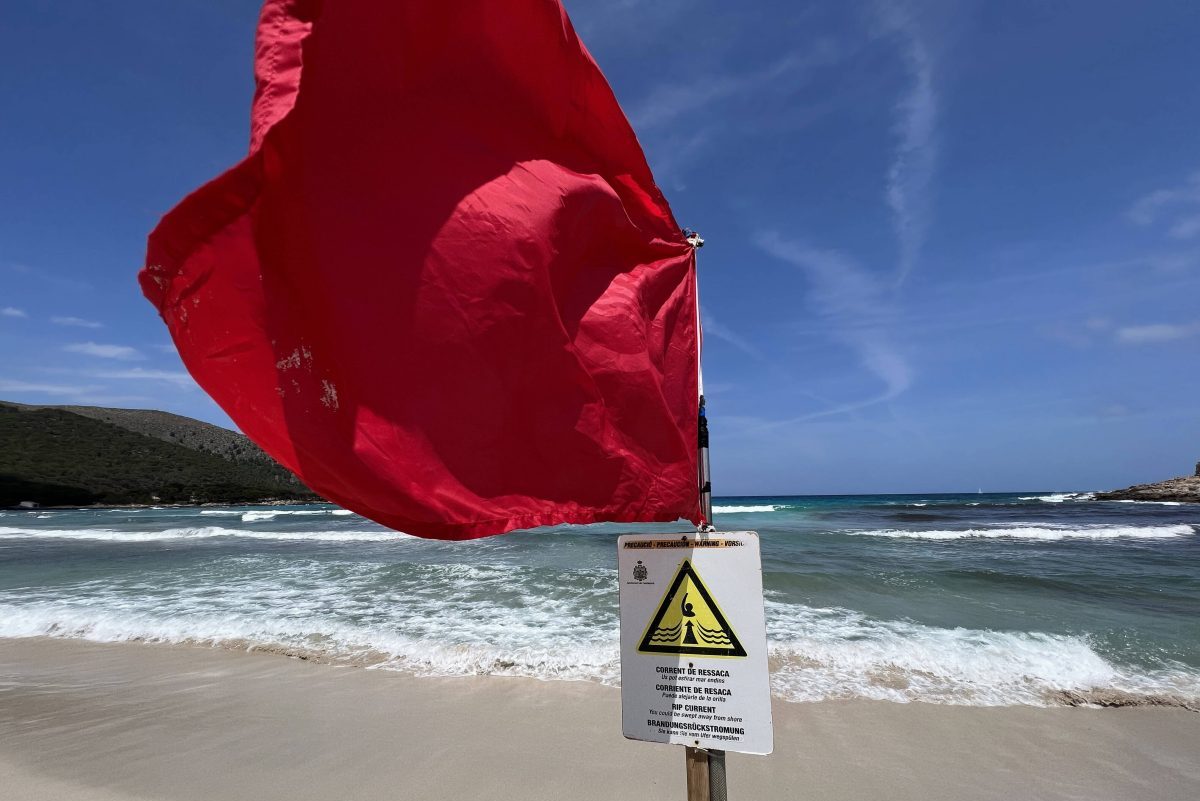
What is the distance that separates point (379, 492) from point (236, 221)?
731 mm

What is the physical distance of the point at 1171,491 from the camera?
48938 millimetres

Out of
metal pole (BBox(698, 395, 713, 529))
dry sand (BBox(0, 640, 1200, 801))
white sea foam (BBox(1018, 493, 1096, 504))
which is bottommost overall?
dry sand (BBox(0, 640, 1200, 801))

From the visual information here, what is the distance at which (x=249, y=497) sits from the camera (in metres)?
67.5

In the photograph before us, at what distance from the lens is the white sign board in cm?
183

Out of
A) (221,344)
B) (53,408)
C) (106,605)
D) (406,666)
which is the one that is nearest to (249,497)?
(53,408)

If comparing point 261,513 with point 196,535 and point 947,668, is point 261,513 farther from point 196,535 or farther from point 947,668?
point 947,668

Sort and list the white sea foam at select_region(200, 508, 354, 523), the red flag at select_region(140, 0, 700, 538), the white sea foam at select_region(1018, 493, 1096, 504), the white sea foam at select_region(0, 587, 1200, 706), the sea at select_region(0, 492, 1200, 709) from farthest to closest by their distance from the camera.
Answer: the white sea foam at select_region(1018, 493, 1096, 504), the white sea foam at select_region(200, 508, 354, 523), the sea at select_region(0, 492, 1200, 709), the white sea foam at select_region(0, 587, 1200, 706), the red flag at select_region(140, 0, 700, 538)

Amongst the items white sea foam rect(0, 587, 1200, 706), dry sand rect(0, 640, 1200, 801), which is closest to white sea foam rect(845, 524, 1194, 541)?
white sea foam rect(0, 587, 1200, 706)

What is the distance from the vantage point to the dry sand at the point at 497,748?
12.8ft

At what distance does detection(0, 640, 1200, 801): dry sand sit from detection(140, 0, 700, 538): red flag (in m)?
2.87

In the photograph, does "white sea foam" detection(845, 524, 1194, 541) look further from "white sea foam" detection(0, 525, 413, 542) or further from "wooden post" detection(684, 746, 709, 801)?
"wooden post" detection(684, 746, 709, 801)

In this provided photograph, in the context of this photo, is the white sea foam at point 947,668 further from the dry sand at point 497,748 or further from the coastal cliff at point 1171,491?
the coastal cliff at point 1171,491

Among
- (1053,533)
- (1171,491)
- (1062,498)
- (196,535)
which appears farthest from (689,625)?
(1062,498)

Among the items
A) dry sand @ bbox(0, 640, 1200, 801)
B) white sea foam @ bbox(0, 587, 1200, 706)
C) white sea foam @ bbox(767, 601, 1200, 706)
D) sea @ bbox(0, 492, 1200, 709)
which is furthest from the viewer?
sea @ bbox(0, 492, 1200, 709)
